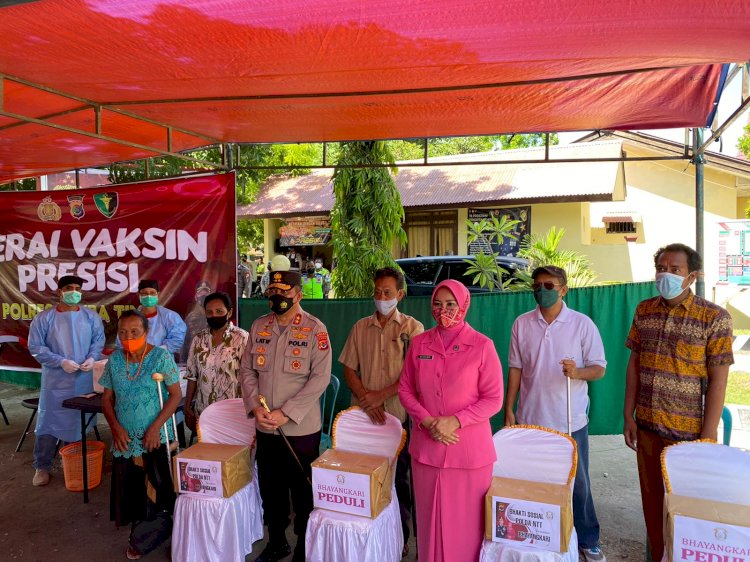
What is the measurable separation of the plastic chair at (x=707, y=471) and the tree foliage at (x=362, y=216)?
240 inches

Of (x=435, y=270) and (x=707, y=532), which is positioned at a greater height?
(x=435, y=270)

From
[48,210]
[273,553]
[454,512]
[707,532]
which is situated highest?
[48,210]

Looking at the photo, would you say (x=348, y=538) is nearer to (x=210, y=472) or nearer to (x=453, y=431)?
(x=453, y=431)

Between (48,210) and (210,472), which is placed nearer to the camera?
(210,472)

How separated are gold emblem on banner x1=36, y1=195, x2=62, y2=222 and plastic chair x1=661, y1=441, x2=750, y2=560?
248 inches

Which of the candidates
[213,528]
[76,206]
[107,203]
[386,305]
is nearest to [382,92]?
[386,305]

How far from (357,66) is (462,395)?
206cm

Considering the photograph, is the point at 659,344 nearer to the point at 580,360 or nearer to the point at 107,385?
the point at 580,360

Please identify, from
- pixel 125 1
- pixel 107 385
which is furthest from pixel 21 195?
pixel 125 1

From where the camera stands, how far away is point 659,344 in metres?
3.08

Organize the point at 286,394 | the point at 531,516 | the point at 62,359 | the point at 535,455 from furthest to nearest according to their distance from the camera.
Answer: the point at 62,359 < the point at 286,394 < the point at 535,455 < the point at 531,516

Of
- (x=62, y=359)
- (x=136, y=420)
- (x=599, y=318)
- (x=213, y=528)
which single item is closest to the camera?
(x=213, y=528)

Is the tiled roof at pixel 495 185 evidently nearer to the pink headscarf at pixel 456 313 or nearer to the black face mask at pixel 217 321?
the black face mask at pixel 217 321

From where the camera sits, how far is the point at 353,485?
2830 millimetres
